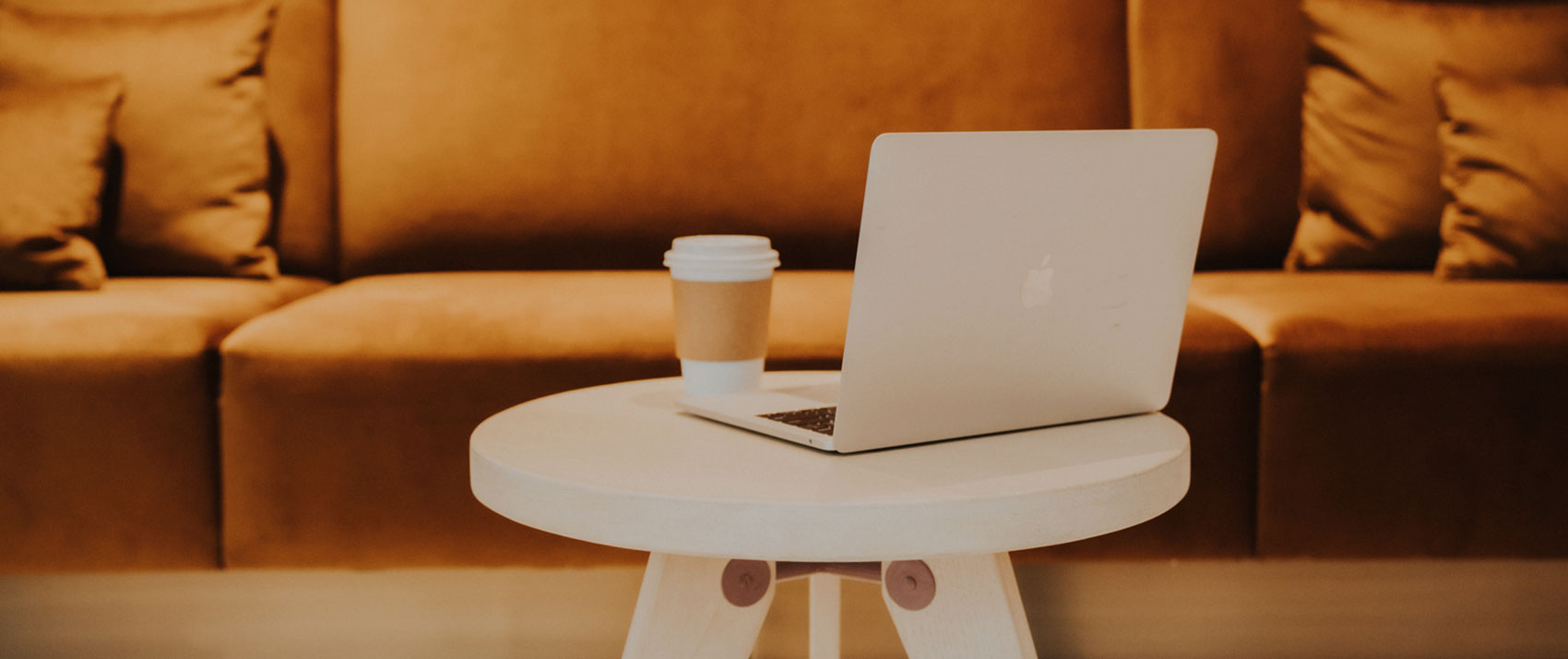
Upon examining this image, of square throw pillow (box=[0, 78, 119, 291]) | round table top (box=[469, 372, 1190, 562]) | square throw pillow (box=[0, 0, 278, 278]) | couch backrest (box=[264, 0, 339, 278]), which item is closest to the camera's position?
round table top (box=[469, 372, 1190, 562])

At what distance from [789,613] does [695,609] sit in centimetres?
61

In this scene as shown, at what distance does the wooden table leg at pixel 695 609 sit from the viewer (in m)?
0.75

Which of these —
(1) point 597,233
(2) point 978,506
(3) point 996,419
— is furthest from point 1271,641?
(1) point 597,233

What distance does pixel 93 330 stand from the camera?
1216 mm

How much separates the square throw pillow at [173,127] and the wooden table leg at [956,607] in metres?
1.24

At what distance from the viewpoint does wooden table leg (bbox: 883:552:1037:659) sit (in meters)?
0.73

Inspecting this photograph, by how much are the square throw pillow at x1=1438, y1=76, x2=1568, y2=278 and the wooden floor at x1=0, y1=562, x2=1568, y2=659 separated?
0.41 metres

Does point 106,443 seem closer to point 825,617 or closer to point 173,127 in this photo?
point 173,127

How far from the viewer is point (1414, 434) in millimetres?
1249

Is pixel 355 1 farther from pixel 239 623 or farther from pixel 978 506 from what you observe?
pixel 978 506

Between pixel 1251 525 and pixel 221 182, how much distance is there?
140 cm

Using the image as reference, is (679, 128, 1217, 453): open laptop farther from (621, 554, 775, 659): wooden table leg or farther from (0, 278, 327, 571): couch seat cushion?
(0, 278, 327, 571): couch seat cushion

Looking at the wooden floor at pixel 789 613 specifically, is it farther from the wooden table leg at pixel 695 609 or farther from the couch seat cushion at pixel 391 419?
the wooden table leg at pixel 695 609

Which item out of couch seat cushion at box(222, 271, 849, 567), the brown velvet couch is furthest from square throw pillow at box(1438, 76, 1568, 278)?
couch seat cushion at box(222, 271, 849, 567)
